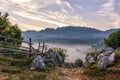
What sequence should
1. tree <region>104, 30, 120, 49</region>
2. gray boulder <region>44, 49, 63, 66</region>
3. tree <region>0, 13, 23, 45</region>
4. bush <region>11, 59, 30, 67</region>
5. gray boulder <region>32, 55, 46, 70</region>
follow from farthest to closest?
tree <region>0, 13, 23, 45</region> → tree <region>104, 30, 120, 49</region> → gray boulder <region>44, 49, 63, 66</region> → bush <region>11, 59, 30, 67</region> → gray boulder <region>32, 55, 46, 70</region>

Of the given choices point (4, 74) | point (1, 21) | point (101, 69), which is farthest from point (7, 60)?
point (1, 21)

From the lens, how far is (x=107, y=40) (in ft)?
140

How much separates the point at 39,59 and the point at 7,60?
3206 mm

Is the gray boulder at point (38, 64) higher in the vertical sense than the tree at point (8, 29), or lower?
lower

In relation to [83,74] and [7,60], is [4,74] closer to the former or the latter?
[7,60]

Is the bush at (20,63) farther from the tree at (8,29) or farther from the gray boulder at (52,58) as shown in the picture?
the tree at (8,29)

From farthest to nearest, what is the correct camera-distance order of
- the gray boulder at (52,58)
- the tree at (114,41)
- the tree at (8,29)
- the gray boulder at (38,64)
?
1. the tree at (8,29)
2. the tree at (114,41)
3. the gray boulder at (52,58)
4. the gray boulder at (38,64)

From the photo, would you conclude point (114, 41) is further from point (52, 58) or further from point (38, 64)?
point (38, 64)

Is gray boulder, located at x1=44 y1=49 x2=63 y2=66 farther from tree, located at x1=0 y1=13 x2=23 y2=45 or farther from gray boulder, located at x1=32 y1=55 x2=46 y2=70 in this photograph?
tree, located at x1=0 y1=13 x2=23 y2=45

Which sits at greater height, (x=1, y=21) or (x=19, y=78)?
(x=1, y=21)

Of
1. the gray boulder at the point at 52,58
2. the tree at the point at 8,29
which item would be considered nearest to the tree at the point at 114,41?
the gray boulder at the point at 52,58

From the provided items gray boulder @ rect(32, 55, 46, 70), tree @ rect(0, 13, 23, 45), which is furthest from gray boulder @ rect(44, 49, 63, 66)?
tree @ rect(0, 13, 23, 45)

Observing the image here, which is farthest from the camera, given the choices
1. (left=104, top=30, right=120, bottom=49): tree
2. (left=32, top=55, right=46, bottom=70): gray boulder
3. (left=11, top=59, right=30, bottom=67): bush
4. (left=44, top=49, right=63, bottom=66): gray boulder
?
(left=104, top=30, right=120, bottom=49): tree

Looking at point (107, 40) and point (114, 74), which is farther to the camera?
point (107, 40)
